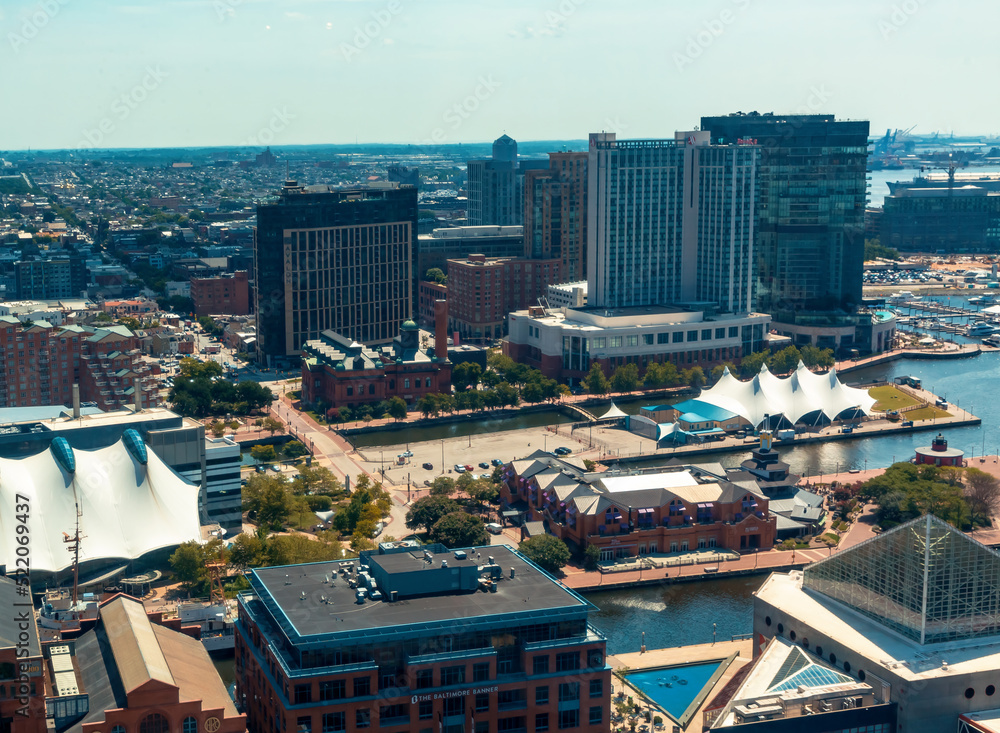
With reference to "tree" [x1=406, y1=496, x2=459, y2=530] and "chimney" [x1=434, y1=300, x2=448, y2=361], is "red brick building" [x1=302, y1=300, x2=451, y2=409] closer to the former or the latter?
"chimney" [x1=434, y1=300, x2=448, y2=361]

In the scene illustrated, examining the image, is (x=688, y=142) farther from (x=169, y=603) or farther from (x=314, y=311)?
(x=169, y=603)

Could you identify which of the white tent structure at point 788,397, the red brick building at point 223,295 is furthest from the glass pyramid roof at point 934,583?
the red brick building at point 223,295

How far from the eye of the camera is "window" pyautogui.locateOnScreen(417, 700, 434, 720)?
155ft

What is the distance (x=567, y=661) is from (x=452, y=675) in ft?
14.6

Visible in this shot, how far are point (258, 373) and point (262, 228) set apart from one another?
47.2ft

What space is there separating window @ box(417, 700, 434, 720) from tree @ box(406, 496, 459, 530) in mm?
29674

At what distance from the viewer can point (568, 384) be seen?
125 meters

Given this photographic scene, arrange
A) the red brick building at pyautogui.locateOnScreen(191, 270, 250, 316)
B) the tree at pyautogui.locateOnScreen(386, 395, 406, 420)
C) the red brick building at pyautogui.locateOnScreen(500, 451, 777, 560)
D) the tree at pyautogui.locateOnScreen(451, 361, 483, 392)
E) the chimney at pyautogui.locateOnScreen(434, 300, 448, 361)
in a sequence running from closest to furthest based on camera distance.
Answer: the red brick building at pyautogui.locateOnScreen(500, 451, 777, 560) < the tree at pyautogui.locateOnScreen(386, 395, 406, 420) < the chimney at pyautogui.locateOnScreen(434, 300, 448, 361) < the tree at pyautogui.locateOnScreen(451, 361, 483, 392) < the red brick building at pyautogui.locateOnScreen(191, 270, 250, 316)

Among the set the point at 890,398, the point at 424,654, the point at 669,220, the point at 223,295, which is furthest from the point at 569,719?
the point at 223,295

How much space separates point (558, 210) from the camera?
155375 millimetres

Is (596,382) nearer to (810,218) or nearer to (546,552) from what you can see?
(810,218)

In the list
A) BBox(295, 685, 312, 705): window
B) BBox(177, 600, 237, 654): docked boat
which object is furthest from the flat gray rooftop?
BBox(177, 600, 237, 654): docked boat

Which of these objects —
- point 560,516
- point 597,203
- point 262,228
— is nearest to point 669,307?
point 597,203

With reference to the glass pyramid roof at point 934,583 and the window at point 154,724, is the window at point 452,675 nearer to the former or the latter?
the window at point 154,724
